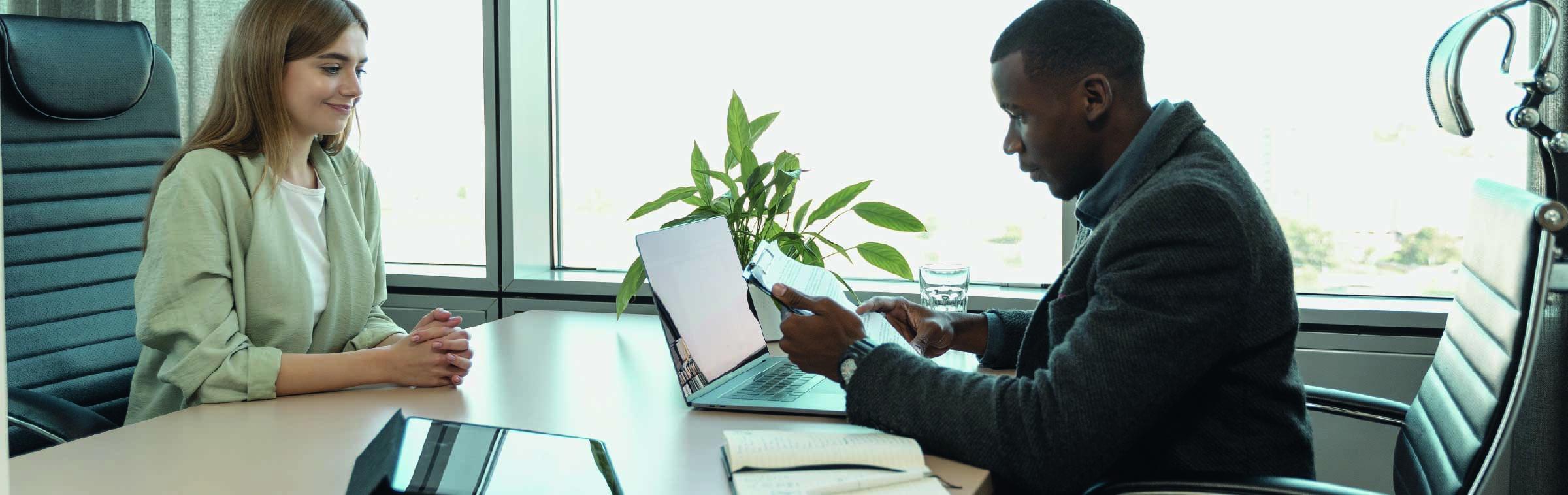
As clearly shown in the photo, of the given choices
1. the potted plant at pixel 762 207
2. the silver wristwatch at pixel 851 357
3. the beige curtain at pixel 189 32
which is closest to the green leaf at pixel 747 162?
the potted plant at pixel 762 207

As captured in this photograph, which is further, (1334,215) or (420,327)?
(1334,215)

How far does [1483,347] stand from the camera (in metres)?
1.17

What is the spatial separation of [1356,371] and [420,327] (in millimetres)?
1684

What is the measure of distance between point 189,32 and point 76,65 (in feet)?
2.90

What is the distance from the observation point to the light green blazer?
1330 mm

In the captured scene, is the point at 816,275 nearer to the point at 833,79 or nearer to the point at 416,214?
Answer: the point at 833,79

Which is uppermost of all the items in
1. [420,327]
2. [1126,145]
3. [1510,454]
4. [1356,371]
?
[1126,145]

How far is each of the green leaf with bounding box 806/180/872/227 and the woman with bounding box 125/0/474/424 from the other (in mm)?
731

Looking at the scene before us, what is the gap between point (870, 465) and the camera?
1.03 meters

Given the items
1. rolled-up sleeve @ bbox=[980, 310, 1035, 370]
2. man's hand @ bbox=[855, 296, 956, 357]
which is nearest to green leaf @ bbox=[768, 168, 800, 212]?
man's hand @ bbox=[855, 296, 956, 357]

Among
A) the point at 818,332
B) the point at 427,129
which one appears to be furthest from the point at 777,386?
the point at 427,129

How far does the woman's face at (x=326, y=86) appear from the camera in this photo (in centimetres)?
156

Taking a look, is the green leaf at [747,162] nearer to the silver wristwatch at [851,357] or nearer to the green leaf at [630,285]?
the green leaf at [630,285]

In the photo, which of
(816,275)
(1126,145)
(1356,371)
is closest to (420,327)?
(816,275)
